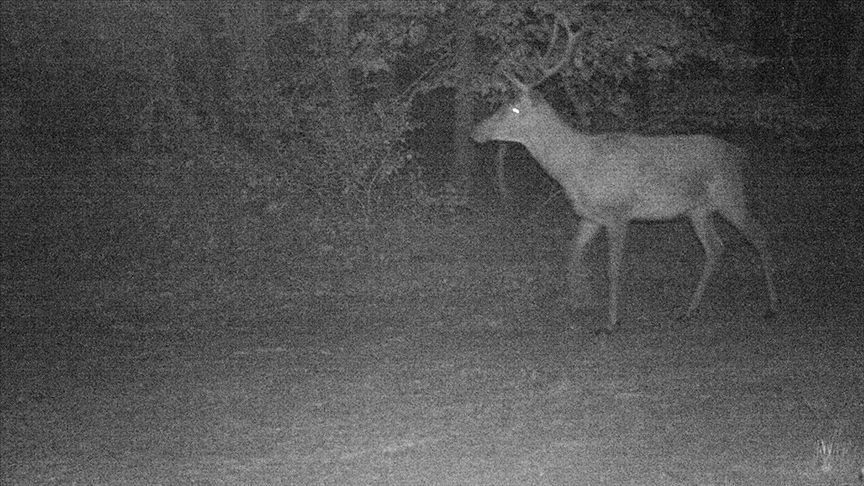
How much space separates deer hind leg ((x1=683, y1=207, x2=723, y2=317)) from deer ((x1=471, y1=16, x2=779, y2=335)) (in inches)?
6.2

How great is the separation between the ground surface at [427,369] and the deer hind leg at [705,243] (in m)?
0.22

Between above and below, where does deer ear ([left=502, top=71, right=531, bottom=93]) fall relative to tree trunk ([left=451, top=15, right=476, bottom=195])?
→ above

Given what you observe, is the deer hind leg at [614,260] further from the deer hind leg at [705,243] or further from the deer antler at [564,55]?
the deer antler at [564,55]

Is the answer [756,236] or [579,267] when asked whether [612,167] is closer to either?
[579,267]

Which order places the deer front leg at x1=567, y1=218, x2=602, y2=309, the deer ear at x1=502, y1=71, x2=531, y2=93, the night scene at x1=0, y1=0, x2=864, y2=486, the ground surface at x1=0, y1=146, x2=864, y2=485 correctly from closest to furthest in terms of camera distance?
the ground surface at x1=0, y1=146, x2=864, y2=485 → the night scene at x1=0, y1=0, x2=864, y2=486 → the deer ear at x1=502, y1=71, x2=531, y2=93 → the deer front leg at x1=567, y1=218, x2=602, y2=309

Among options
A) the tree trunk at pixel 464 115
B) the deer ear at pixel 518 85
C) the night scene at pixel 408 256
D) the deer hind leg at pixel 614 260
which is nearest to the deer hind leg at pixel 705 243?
the night scene at pixel 408 256

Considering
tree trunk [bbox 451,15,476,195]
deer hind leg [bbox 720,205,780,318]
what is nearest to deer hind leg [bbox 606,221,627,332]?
deer hind leg [bbox 720,205,780,318]

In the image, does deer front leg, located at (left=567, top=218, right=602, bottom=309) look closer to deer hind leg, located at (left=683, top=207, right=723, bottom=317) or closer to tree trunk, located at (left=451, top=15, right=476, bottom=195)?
deer hind leg, located at (left=683, top=207, right=723, bottom=317)

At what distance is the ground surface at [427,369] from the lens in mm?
6859

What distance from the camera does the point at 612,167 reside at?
10.4m

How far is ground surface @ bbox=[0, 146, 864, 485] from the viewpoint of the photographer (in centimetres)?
686

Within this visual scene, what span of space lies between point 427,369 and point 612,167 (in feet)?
8.94

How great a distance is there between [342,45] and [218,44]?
154 inches

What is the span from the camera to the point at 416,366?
9133 millimetres
